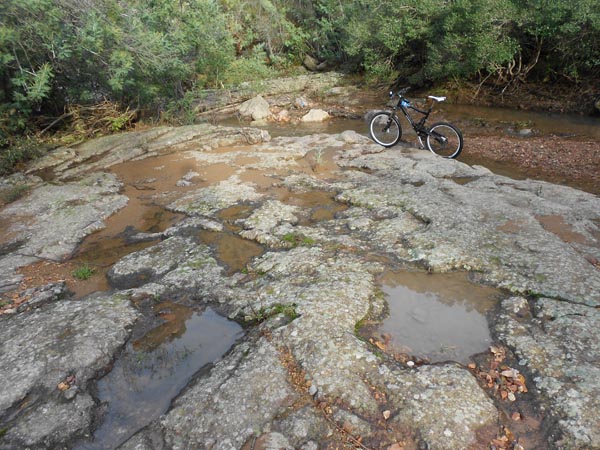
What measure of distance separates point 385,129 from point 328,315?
7209mm

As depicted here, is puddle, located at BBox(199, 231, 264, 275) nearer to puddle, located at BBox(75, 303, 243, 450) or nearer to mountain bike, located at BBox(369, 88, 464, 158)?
puddle, located at BBox(75, 303, 243, 450)

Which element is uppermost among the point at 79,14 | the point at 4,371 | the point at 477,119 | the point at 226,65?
the point at 79,14

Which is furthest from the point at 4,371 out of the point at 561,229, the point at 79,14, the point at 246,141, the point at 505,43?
the point at 505,43

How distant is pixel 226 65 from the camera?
1492 cm

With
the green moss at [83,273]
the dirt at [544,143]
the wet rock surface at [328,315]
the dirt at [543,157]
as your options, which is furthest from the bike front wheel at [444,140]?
the green moss at [83,273]

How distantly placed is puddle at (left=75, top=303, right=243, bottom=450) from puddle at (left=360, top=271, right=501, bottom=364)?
1423 millimetres

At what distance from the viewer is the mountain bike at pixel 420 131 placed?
29.9 feet

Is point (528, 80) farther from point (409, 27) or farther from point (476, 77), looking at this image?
point (409, 27)

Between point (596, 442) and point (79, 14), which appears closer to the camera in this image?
point (596, 442)

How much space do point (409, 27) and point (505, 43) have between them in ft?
12.6

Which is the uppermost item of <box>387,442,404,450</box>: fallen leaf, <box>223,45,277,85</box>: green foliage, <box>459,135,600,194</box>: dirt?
<box>223,45,277,85</box>: green foliage

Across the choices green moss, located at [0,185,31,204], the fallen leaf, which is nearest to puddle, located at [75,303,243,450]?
the fallen leaf

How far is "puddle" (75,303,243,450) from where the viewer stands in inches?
117

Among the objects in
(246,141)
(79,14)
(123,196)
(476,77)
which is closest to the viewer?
(123,196)
